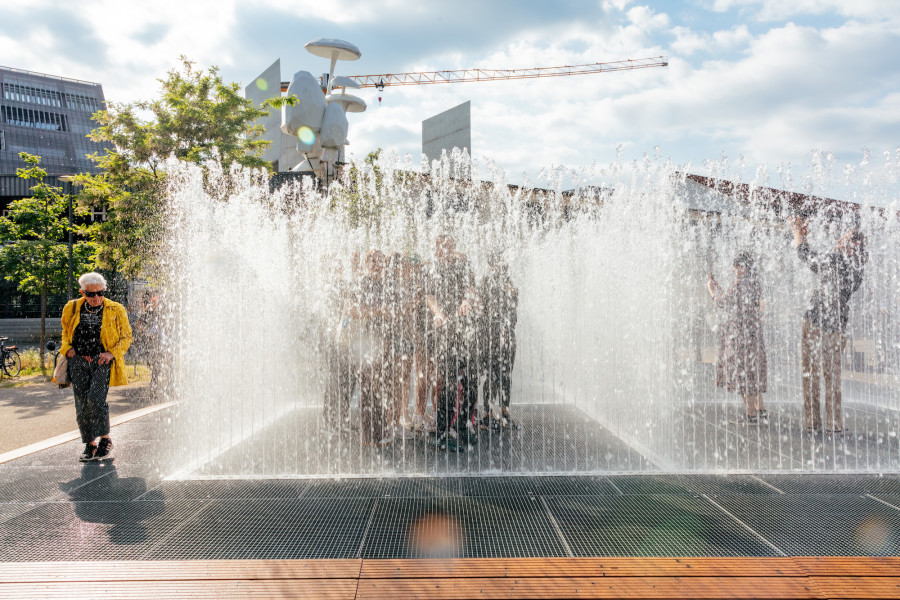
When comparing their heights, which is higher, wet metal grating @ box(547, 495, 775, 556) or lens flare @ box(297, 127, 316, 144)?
lens flare @ box(297, 127, 316, 144)

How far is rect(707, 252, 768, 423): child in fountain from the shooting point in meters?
5.82

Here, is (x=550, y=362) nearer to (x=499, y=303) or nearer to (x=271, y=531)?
(x=499, y=303)

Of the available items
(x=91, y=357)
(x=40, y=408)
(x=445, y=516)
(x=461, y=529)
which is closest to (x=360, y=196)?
(x=40, y=408)

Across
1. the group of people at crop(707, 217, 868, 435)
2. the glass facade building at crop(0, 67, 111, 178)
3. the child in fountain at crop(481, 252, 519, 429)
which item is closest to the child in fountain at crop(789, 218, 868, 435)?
the group of people at crop(707, 217, 868, 435)

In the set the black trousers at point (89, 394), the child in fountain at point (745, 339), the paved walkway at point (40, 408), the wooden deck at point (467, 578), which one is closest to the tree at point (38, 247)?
the paved walkway at point (40, 408)

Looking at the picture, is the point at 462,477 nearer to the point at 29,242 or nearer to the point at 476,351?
the point at 476,351

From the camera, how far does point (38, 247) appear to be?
13008mm

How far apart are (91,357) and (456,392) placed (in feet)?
10.7

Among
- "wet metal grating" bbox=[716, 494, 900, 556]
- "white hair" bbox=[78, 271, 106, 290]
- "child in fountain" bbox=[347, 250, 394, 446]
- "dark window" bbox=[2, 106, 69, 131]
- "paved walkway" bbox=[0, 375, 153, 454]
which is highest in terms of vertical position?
"dark window" bbox=[2, 106, 69, 131]

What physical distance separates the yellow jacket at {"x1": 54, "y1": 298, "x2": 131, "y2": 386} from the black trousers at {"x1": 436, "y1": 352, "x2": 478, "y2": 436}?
284 centimetres

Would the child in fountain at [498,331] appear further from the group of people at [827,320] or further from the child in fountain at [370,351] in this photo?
the group of people at [827,320]

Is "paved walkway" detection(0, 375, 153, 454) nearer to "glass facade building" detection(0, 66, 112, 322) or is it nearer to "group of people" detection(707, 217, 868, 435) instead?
"group of people" detection(707, 217, 868, 435)

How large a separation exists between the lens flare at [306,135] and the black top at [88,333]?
1990 cm

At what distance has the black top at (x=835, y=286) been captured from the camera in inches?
199
